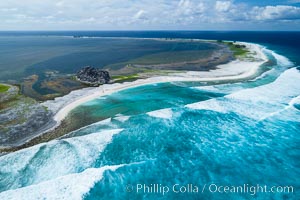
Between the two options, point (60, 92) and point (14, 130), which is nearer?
point (14, 130)

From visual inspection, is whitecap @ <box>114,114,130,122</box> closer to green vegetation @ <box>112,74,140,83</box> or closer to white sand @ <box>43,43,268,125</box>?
white sand @ <box>43,43,268,125</box>

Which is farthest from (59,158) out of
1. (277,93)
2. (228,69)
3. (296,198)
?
(228,69)

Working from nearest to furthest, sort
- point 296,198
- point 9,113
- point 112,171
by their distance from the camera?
point 296,198, point 112,171, point 9,113

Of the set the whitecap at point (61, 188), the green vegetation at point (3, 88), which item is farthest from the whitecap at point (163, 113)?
the green vegetation at point (3, 88)

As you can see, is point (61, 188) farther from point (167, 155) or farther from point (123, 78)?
point (123, 78)

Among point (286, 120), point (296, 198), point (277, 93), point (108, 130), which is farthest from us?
point (277, 93)

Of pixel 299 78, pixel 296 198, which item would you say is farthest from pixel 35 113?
pixel 299 78

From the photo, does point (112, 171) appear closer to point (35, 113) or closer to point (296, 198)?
point (296, 198)

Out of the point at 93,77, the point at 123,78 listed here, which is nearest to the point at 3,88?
the point at 93,77

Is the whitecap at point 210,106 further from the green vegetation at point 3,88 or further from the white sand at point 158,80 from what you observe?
the green vegetation at point 3,88
